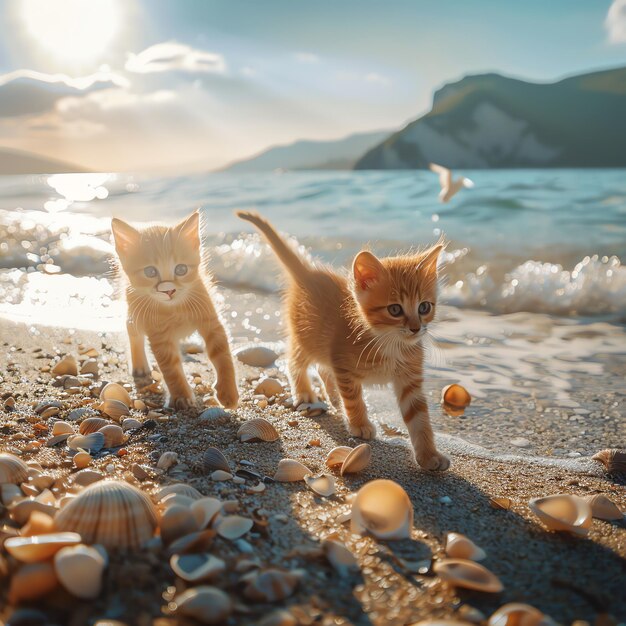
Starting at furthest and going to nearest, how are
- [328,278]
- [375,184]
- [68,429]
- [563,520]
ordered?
1. [375,184]
2. [328,278]
3. [68,429]
4. [563,520]

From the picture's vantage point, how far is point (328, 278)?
121 inches

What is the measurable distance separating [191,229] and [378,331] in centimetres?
118

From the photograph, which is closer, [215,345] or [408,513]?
[408,513]

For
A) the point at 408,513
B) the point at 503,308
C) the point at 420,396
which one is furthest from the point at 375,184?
the point at 408,513

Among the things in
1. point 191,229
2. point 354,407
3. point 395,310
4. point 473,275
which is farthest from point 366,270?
point 473,275

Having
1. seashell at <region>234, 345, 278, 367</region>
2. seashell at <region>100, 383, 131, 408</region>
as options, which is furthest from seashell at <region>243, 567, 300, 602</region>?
seashell at <region>234, 345, 278, 367</region>

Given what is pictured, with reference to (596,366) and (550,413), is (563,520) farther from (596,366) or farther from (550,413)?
(596,366)

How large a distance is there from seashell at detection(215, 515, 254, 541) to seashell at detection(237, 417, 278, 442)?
877 mm

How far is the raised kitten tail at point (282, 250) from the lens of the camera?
3.18 metres

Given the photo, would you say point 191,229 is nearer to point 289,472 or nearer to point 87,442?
point 87,442

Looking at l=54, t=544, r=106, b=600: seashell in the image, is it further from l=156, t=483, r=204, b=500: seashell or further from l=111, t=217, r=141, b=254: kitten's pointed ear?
l=111, t=217, r=141, b=254: kitten's pointed ear

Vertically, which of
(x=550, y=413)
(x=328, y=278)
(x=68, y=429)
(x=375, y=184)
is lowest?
(x=550, y=413)

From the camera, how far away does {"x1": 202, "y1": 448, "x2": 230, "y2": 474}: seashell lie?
2092 millimetres

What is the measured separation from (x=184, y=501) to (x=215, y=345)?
155 cm
